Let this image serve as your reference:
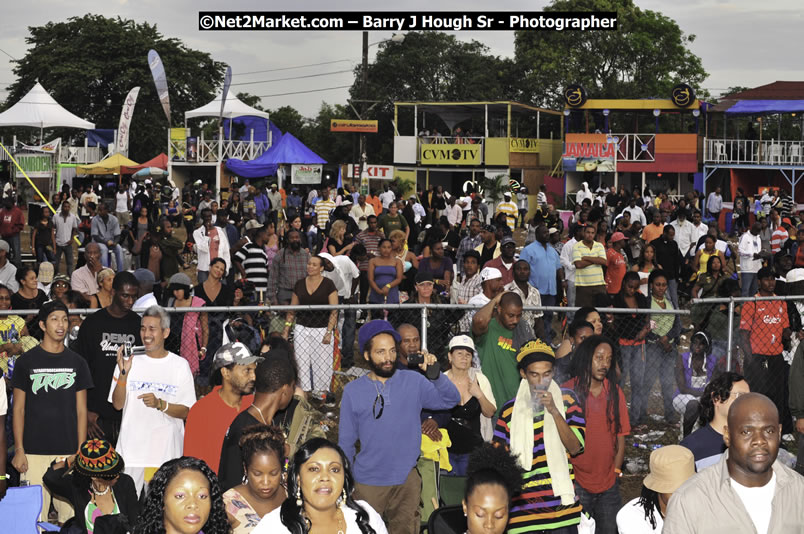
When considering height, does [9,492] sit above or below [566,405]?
below

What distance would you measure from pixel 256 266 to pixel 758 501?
971 centimetres

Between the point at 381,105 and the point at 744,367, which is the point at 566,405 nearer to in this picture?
the point at 744,367

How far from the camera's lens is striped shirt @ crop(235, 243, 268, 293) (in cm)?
1326

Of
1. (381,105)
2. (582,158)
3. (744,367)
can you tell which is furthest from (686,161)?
(744,367)

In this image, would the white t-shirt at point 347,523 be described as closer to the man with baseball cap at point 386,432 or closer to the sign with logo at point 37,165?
the man with baseball cap at point 386,432

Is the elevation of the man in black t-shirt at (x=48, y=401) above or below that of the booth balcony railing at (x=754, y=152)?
below

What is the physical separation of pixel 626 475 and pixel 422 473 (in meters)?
2.95

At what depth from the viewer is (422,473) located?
21.1ft

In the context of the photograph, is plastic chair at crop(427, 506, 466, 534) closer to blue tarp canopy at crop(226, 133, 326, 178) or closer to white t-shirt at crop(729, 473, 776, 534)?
white t-shirt at crop(729, 473, 776, 534)

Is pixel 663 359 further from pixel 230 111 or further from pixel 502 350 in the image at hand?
pixel 230 111

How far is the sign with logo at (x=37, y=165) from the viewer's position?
1645 inches

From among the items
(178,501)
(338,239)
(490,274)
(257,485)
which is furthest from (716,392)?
(338,239)

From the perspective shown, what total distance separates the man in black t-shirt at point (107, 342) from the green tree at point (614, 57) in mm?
49248

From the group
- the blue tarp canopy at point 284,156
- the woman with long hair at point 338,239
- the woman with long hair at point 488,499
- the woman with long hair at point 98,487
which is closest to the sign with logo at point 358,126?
the blue tarp canopy at point 284,156
